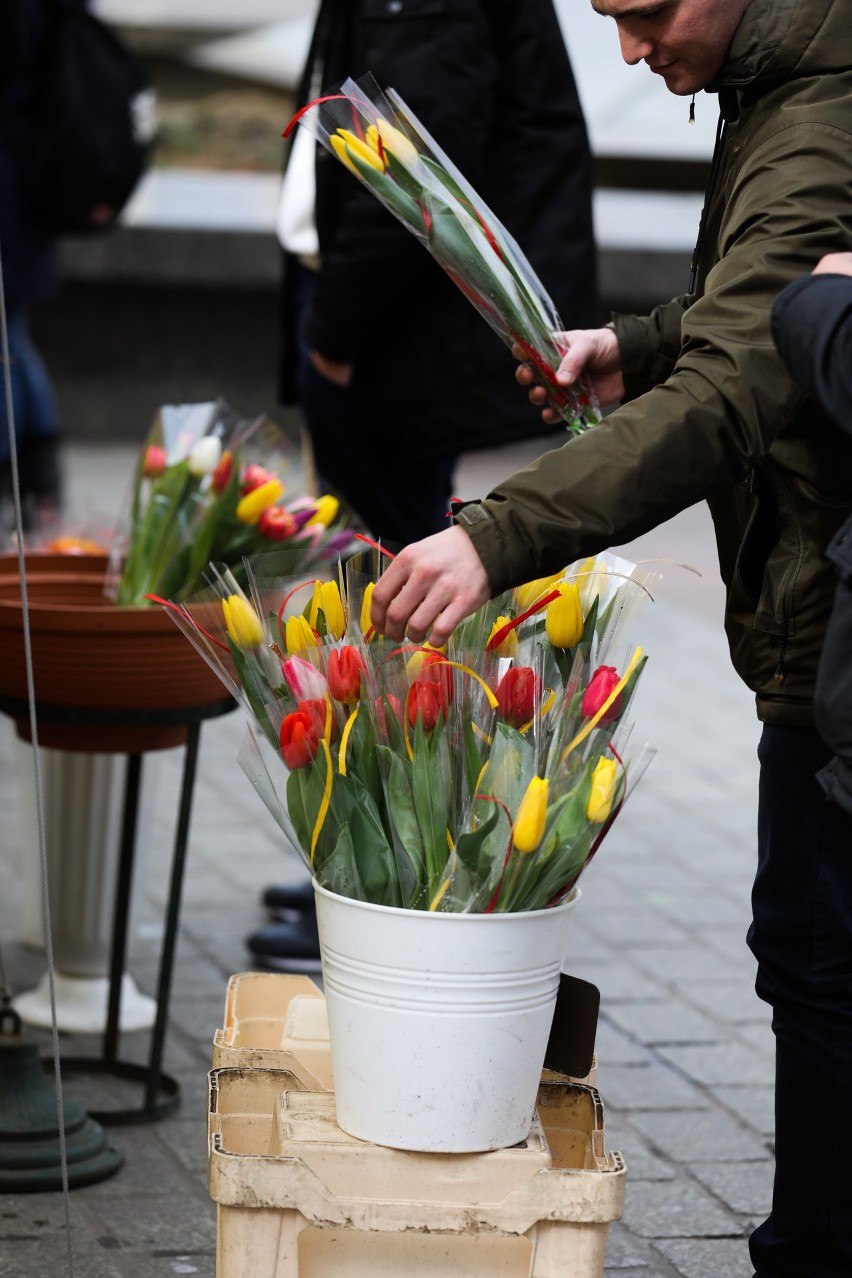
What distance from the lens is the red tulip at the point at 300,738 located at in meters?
2.08

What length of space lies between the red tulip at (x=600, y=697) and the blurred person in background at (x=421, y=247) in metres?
1.57

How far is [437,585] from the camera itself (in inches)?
77.4

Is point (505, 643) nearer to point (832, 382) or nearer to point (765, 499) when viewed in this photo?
point (765, 499)

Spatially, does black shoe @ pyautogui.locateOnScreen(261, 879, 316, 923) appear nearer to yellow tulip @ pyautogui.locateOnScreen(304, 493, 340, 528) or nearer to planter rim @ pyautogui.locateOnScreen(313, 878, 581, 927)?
yellow tulip @ pyautogui.locateOnScreen(304, 493, 340, 528)

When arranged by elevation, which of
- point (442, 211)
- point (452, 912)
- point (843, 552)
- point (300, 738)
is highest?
point (442, 211)

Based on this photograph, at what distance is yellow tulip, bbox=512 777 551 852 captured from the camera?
1926mm

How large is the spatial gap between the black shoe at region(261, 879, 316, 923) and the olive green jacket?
207cm

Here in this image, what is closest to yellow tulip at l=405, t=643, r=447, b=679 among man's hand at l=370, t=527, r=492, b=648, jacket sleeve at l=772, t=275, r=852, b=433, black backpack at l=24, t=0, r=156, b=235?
man's hand at l=370, t=527, r=492, b=648

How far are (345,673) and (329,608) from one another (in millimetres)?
151

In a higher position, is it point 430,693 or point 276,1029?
point 430,693

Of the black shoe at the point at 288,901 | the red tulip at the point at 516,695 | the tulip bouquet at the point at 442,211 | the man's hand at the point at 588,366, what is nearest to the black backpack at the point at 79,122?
the black shoe at the point at 288,901

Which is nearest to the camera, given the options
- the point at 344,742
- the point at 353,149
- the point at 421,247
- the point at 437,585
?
the point at 437,585

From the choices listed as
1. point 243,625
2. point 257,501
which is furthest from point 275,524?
point 243,625

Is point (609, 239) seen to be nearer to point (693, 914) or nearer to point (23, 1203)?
point (693, 914)
